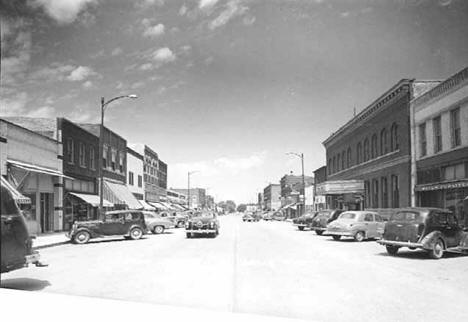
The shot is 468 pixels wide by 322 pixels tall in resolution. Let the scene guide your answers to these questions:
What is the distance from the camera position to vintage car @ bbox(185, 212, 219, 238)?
84.9 feet

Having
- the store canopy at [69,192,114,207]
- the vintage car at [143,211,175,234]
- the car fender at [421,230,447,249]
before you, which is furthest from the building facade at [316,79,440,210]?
the store canopy at [69,192,114,207]

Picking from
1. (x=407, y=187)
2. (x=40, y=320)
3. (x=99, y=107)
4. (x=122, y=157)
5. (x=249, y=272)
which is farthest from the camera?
(x=122, y=157)

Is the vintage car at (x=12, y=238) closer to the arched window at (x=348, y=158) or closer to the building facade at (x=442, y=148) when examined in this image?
the building facade at (x=442, y=148)

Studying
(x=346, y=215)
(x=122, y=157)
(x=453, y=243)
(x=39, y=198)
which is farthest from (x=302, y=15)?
(x=122, y=157)

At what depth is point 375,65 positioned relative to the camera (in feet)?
29.5

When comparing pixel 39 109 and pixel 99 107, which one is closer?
pixel 39 109

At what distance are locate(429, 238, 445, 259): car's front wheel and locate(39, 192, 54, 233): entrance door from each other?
22.0 m

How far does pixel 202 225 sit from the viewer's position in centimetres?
2611

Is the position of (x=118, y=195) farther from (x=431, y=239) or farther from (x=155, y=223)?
(x=431, y=239)

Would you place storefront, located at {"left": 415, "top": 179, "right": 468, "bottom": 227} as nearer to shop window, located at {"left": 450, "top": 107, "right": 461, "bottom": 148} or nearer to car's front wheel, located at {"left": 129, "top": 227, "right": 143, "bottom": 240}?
shop window, located at {"left": 450, "top": 107, "right": 461, "bottom": 148}

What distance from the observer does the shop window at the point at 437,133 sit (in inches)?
834

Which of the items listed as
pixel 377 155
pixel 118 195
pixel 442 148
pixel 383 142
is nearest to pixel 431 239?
pixel 442 148

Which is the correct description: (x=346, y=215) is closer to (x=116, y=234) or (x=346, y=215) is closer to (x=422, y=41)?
(x=116, y=234)

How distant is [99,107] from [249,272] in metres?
5.89
